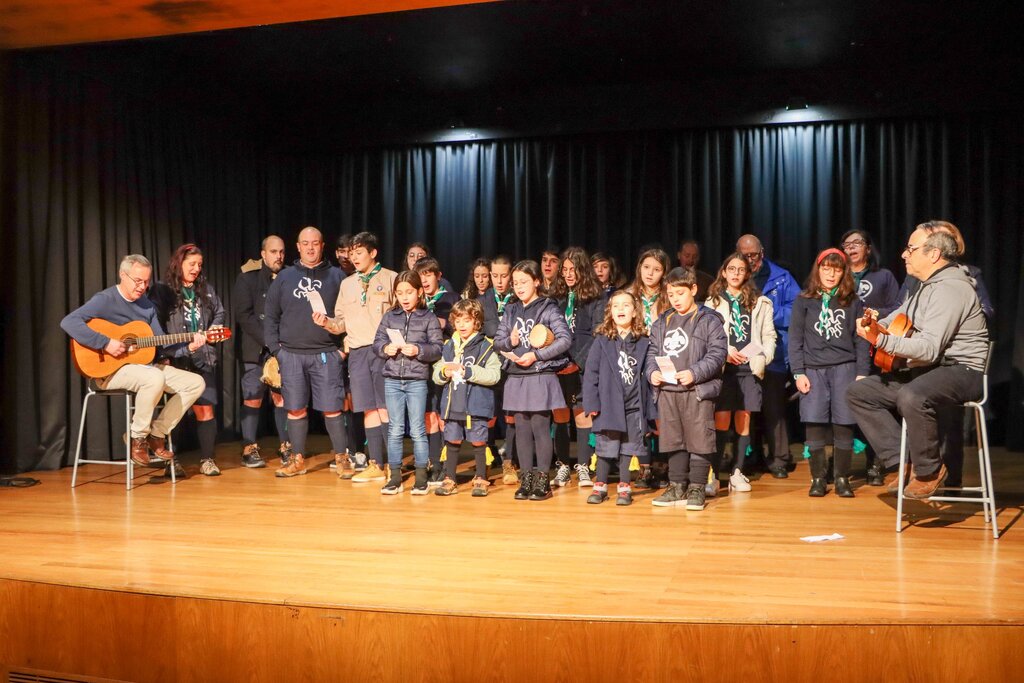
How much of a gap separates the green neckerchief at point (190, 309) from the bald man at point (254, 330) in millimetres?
Answer: 492

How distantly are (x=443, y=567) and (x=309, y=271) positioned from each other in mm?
3145

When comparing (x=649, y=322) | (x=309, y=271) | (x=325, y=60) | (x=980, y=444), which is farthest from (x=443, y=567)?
(x=325, y=60)

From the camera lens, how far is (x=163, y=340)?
584 cm

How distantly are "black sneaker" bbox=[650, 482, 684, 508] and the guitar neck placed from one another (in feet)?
10.4

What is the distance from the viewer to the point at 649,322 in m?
5.35

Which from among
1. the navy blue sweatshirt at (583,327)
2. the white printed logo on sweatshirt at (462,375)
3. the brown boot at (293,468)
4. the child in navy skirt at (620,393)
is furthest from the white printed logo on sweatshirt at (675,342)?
the brown boot at (293,468)

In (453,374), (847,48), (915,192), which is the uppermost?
(847,48)

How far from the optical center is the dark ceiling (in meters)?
6.48

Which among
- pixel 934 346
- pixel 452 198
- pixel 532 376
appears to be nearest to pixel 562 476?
pixel 532 376

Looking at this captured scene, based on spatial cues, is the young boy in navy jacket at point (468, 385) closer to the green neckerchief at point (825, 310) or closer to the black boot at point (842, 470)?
the green neckerchief at point (825, 310)

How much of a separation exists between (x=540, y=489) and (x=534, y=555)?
141cm

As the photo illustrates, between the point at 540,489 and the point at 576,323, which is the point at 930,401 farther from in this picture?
the point at 576,323

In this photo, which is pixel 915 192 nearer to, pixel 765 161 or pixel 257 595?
pixel 765 161

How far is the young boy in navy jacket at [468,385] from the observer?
536 cm
